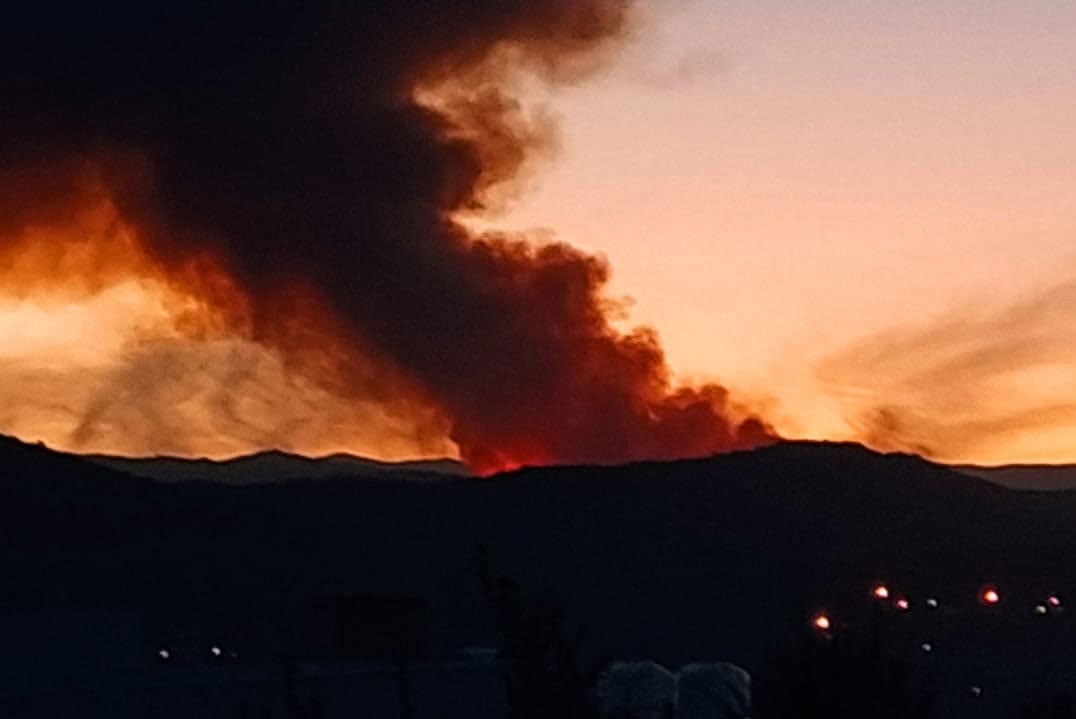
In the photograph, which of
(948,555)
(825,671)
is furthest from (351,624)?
(948,555)

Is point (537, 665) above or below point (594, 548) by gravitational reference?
below

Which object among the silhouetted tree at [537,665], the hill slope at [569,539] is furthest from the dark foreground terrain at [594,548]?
the silhouetted tree at [537,665]

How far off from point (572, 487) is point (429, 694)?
380 ft

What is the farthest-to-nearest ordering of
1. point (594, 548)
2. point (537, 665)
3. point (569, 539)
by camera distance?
point (569, 539), point (594, 548), point (537, 665)

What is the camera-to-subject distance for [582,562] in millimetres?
128125

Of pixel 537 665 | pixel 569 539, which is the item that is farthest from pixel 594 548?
pixel 537 665

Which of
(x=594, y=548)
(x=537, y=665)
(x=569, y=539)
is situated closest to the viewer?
(x=537, y=665)

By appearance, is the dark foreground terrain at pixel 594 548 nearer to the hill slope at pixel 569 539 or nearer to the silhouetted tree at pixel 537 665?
the hill slope at pixel 569 539

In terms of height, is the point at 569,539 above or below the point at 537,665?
above

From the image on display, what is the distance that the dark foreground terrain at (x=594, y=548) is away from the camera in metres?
85.2

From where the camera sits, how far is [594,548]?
133m

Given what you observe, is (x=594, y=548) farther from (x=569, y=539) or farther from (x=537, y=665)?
(x=537, y=665)

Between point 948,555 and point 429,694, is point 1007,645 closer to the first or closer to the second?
point 948,555

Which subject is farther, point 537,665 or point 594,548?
point 594,548
